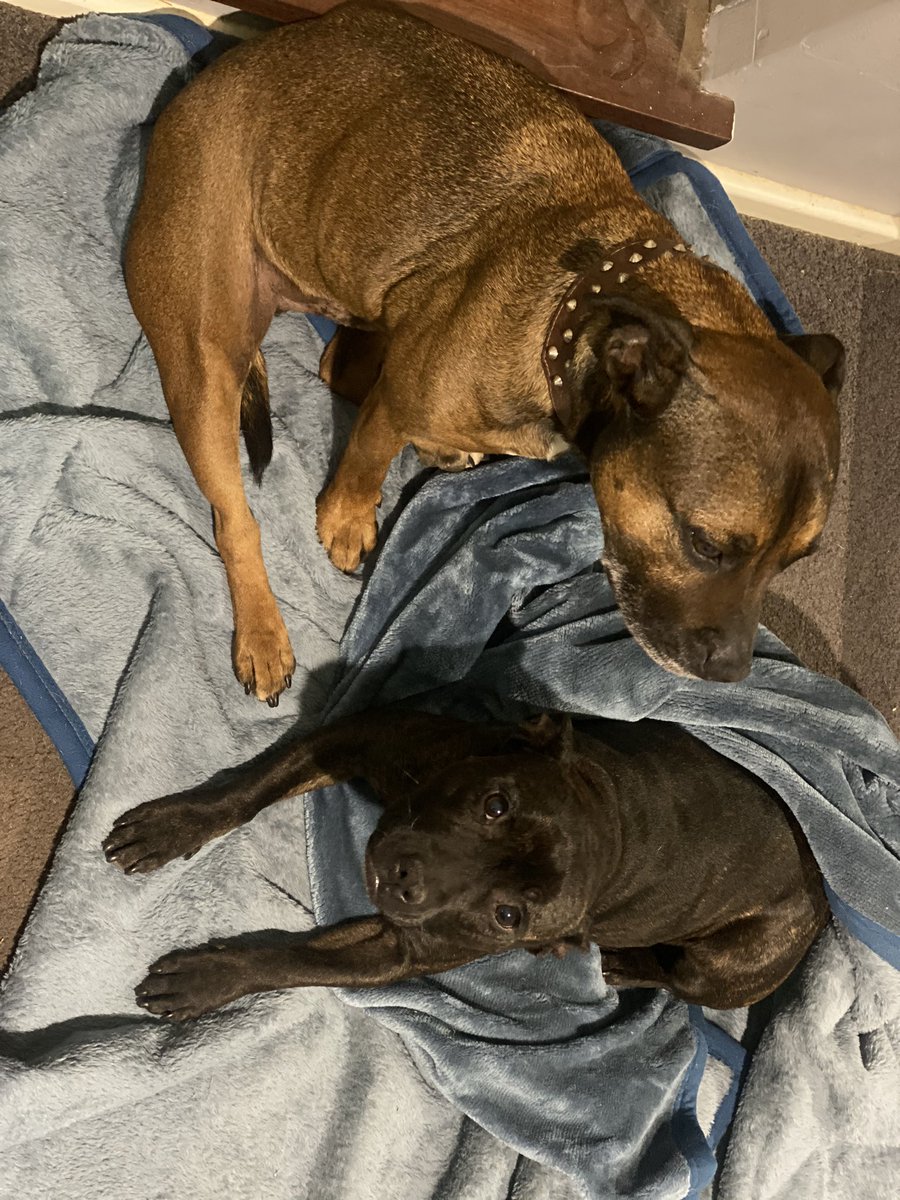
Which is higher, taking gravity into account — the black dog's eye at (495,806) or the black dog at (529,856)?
the black dog's eye at (495,806)

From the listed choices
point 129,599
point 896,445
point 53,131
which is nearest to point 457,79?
point 53,131

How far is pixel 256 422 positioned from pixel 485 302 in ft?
3.43

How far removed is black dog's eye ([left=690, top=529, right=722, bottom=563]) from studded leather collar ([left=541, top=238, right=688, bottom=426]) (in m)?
0.49

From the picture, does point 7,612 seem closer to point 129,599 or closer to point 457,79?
point 129,599

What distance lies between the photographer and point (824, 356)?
10.1 feet

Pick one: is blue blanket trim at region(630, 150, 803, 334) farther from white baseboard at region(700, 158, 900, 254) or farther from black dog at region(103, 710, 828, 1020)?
black dog at region(103, 710, 828, 1020)

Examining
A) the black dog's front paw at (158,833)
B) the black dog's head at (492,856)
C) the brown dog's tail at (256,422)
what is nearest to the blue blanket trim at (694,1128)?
the black dog's head at (492,856)

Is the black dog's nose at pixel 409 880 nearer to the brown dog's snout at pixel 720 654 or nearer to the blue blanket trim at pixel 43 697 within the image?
the brown dog's snout at pixel 720 654

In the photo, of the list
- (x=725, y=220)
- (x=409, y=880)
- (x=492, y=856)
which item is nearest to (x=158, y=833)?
(x=409, y=880)

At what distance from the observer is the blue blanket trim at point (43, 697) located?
3.44 m

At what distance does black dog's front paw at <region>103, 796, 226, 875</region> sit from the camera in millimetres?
3363

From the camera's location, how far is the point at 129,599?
12.1 ft

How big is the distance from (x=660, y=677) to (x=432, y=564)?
0.94 meters

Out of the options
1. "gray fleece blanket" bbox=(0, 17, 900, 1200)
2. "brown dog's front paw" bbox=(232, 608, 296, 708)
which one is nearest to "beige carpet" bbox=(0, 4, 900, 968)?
"gray fleece blanket" bbox=(0, 17, 900, 1200)
